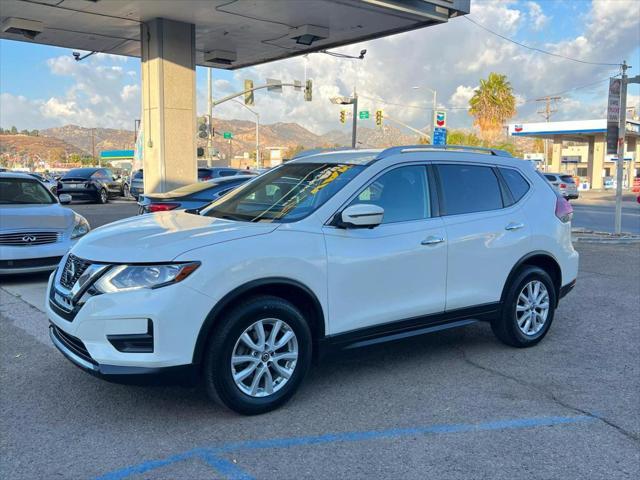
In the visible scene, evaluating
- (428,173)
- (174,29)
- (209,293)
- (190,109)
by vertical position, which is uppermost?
(174,29)

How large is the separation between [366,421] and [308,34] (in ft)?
38.5

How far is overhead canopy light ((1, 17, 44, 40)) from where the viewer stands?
44.1 ft

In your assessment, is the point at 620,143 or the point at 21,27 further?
the point at 620,143

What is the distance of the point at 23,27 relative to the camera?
45.1 ft

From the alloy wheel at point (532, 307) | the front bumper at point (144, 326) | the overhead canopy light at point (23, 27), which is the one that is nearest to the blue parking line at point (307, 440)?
the front bumper at point (144, 326)

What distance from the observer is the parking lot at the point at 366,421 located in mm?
3445

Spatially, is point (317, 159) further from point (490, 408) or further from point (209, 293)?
point (490, 408)

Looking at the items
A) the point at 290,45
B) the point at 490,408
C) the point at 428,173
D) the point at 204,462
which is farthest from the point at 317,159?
the point at 290,45

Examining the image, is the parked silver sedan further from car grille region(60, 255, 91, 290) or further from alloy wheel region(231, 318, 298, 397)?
alloy wheel region(231, 318, 298, 397)

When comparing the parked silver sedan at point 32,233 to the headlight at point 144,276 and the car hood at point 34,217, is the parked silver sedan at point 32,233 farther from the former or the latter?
the headlight at point 144,276

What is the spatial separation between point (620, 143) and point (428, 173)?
1207cm

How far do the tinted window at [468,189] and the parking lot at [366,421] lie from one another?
1.36 meters

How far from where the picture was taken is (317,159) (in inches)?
213

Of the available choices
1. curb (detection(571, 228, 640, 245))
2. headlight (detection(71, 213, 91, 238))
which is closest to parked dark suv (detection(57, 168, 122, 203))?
headlight (detection(71, 213, 91, 238))
